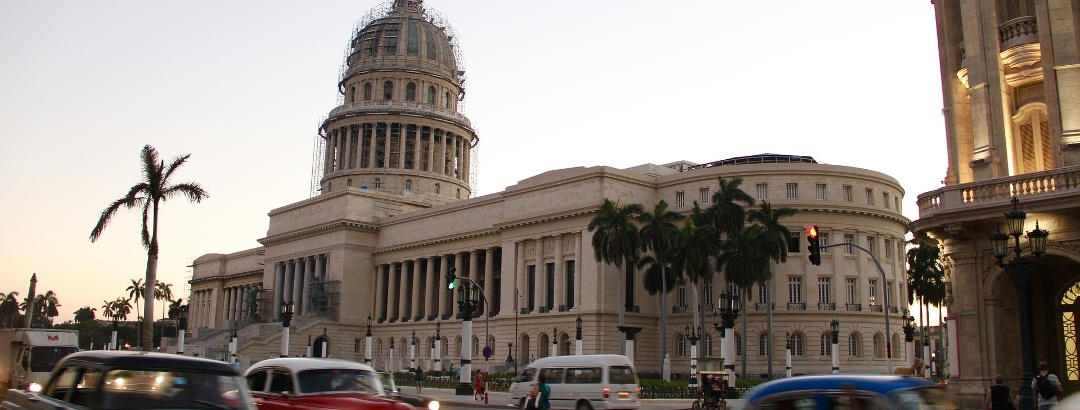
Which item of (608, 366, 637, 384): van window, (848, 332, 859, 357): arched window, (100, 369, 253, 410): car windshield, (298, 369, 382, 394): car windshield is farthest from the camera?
(848, 332, 859, 357): arched window

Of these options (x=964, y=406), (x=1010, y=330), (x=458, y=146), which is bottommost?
(x=964, y=406)

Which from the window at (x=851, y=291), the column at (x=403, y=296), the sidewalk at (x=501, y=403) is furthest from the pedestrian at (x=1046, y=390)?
the column at (x=403, y=296)

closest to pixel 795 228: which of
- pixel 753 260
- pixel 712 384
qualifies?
pixel 753 260

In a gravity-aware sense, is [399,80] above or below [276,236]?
above

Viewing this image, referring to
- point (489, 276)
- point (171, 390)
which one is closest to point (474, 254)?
point (489, 276)

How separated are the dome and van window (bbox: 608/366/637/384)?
92.4 m

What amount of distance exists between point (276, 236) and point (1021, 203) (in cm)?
9162

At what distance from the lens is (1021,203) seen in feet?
78.6

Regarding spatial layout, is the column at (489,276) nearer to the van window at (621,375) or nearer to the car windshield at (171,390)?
the van window at (621,375)

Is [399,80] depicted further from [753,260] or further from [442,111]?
[753,260]

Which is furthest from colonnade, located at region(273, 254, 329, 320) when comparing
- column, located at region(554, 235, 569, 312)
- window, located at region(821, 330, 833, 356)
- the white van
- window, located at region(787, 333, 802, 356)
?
the white van

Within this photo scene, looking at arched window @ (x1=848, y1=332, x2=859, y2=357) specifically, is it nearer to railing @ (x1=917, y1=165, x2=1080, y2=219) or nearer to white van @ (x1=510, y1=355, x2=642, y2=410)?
white van @ (x1=510, y1=355, x2=642, y2=410)

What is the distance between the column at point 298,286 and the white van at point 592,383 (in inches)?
2792

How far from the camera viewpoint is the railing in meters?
23.6
